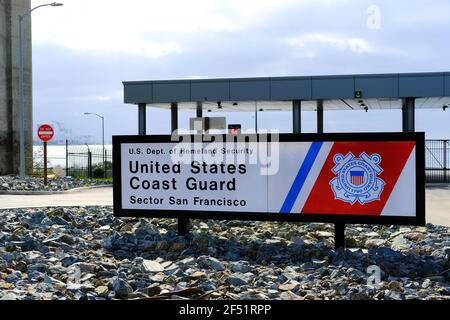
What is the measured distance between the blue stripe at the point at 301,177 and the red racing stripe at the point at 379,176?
0.72 feet

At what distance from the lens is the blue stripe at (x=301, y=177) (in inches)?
407

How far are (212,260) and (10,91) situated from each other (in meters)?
38.4

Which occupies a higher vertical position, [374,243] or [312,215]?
[312,215]

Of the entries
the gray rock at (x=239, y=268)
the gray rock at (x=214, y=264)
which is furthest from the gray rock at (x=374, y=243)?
the gray rock at (x=214, y=264)

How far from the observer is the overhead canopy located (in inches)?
1155

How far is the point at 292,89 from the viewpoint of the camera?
30.4 metres

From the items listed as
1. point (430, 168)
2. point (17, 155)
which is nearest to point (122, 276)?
point (430, 168)

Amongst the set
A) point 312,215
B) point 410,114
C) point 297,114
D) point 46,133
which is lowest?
point 312,215

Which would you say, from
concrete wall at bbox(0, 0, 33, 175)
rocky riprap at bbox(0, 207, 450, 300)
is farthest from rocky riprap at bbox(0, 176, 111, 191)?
rocky riprap at bbox(0, 207, 450, 300)

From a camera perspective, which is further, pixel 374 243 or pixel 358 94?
pixel 358 94

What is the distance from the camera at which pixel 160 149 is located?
11.2 metres

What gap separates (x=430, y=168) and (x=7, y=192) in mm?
23530

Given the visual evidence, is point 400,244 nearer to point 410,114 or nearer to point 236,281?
point 236,281

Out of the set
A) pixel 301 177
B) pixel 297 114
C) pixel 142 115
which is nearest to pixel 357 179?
pixel 301 177
